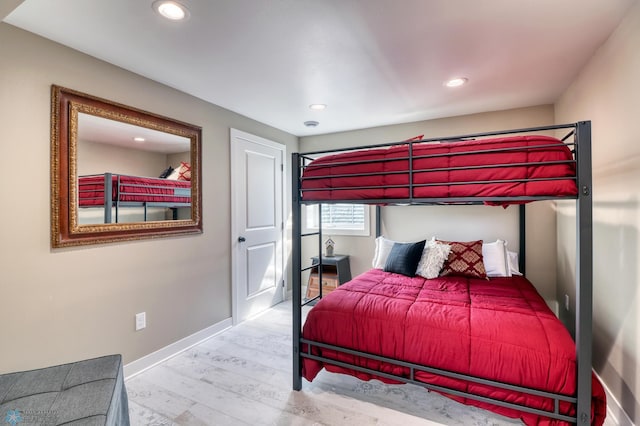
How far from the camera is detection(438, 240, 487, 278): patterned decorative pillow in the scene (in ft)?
9.49

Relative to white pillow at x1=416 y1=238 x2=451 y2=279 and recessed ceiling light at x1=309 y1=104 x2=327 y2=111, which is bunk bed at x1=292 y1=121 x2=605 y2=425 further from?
recessed ceiling light at x1=309 y1=104 x2=327 y2=111

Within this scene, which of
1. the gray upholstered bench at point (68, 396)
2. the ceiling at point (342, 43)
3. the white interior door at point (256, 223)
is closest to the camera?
the gray upholstered bench at point (68, 396)

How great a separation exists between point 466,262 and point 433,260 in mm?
323

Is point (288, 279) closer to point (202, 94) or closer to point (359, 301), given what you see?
point (359, 301)

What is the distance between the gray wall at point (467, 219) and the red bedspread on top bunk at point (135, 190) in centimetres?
219

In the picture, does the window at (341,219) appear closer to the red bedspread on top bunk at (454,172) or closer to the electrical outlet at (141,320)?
the red bedspread on top bunk at (454,172)

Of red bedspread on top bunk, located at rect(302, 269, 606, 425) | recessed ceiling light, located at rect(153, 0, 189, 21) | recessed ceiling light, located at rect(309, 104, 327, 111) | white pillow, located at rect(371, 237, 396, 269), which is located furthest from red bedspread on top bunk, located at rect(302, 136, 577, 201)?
white pillow, located at rect(371, 237, 396, 269)

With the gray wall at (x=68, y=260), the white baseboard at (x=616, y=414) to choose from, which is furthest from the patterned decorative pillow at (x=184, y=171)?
the white baseboard at (x=616, y=414)

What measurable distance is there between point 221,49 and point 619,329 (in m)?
3.02

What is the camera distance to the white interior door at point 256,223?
3340 millimetres

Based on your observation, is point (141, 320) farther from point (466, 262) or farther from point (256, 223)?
point (466, 262)

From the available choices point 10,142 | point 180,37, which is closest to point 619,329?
point 180,37

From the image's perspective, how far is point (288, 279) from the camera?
4.29 meters

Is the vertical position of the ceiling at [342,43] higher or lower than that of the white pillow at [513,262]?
higher
